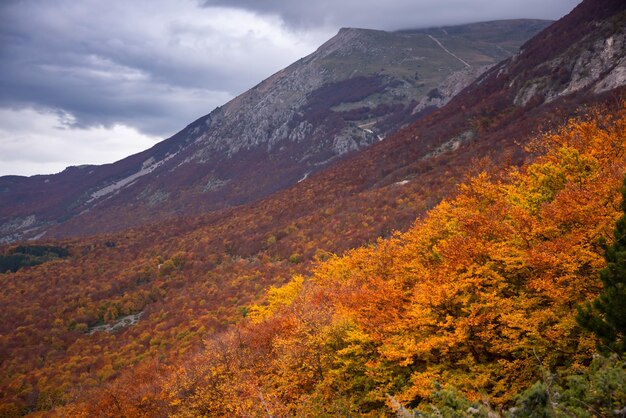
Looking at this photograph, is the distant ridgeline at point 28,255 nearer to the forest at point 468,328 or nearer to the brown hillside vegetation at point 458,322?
the forest at point 468,328

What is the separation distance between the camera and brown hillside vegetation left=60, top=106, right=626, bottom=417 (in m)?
15.4

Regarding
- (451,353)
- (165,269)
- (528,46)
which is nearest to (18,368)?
(165,269)

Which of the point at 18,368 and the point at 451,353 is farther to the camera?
the point at 18,368

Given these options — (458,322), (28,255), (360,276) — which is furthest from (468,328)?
(28,255)

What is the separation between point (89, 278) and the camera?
313ft

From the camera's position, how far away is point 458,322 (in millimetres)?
17109

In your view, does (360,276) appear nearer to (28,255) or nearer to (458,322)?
(458,322)

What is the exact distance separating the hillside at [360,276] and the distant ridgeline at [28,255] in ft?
10.8

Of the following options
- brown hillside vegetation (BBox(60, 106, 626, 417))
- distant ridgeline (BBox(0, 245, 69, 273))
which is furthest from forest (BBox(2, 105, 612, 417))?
distant ridgeline (BBox(0, 245, 69, 273))

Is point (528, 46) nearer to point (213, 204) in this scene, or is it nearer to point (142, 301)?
point (142, 301)

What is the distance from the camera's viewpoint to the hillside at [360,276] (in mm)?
17188

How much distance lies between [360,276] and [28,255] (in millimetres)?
120853

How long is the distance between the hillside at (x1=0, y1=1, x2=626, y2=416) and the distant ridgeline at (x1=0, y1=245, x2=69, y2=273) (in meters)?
3.29

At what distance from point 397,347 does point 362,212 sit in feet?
174
